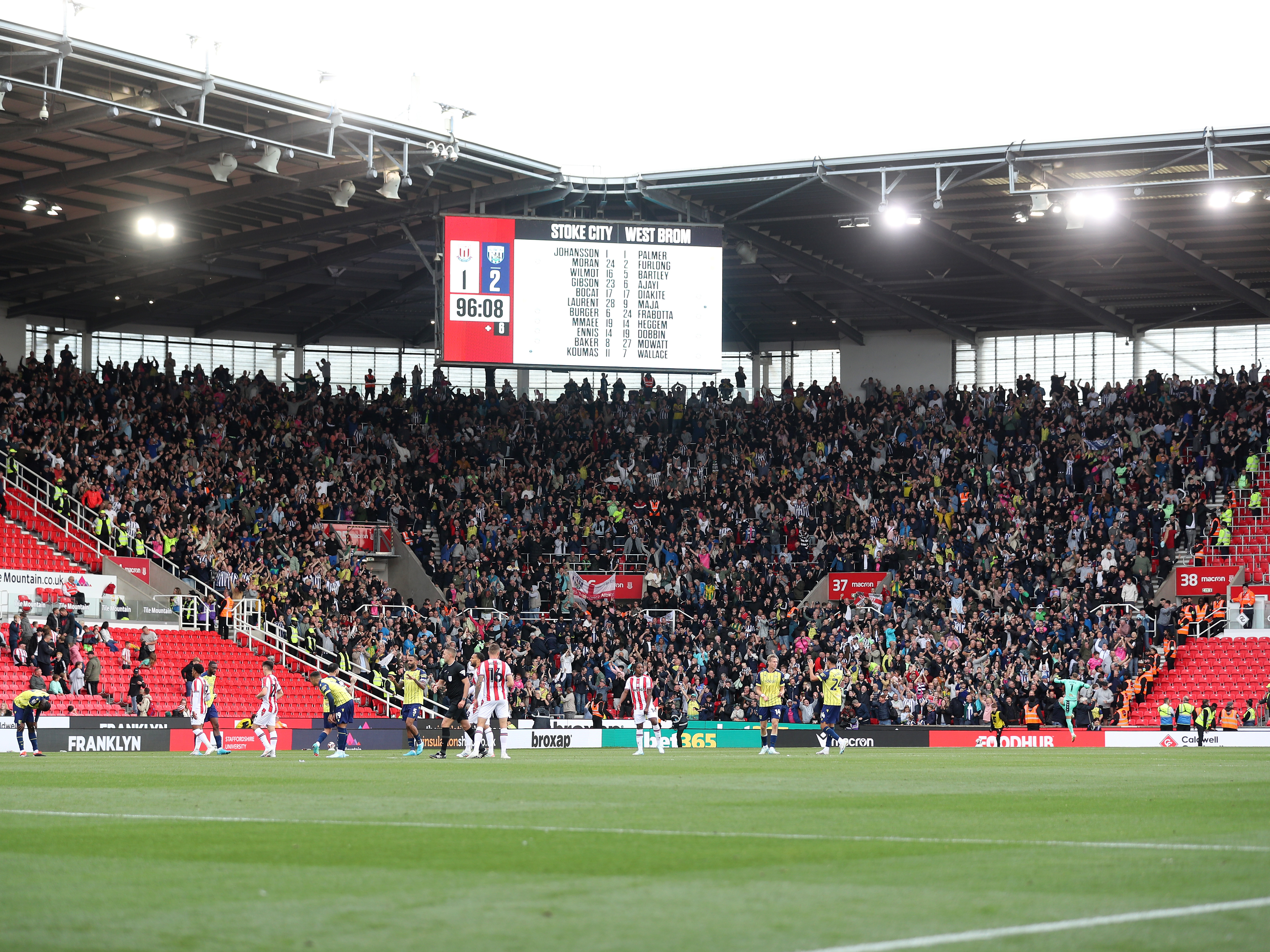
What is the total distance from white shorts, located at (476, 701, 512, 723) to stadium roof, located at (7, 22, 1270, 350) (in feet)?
47.0

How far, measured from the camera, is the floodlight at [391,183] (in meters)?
37.8

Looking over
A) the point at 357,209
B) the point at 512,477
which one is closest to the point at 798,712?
the point at 512,477

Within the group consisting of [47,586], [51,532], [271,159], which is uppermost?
[271,159]

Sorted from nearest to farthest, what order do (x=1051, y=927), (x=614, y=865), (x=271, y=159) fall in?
(x=1051, y=927), (x=614, y=865), (x=271, y=159)

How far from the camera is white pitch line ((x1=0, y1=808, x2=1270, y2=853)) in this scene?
1091 centimetres

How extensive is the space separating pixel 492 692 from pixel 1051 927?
20.7m

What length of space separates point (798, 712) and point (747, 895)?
33586 mm

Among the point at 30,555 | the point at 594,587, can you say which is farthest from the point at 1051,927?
the point at 594,587

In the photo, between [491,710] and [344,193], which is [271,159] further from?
[491,710]

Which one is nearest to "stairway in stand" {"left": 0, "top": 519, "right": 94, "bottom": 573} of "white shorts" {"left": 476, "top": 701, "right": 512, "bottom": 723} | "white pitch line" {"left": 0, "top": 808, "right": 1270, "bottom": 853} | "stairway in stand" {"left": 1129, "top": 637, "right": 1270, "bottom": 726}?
"white shorts" {"left": 476, "top": 701, "right": 512, "bottom": 723}

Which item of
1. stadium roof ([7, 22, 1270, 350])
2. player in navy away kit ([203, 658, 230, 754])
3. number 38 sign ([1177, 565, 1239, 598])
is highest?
stadium roof ([7, 22, 1270, 350])

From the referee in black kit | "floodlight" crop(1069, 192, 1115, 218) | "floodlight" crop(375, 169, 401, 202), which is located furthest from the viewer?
"floodlight" crop(1069, 192, 1115, 218)

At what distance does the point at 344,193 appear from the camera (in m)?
39.4

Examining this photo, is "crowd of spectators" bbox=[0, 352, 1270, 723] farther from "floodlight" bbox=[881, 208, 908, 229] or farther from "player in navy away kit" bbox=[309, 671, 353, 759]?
"floodlight" bbox=[881, 208, 908, 229]
